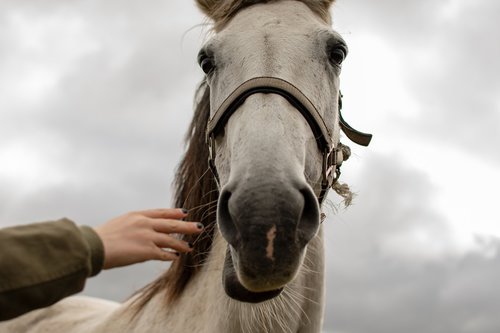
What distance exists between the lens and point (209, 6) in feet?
12.8

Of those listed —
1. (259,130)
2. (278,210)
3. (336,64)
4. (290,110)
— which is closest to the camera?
(278,210)

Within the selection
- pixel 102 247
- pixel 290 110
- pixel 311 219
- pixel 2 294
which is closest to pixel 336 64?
pixel 290 110

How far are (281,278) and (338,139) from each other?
55.1 inches

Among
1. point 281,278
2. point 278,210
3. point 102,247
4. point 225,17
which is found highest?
point 225,17

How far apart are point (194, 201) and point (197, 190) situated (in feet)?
0.23

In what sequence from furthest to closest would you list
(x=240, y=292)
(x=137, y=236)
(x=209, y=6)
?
(x=209, y=6)
(x=240, y=292)
(x=137, y=236)

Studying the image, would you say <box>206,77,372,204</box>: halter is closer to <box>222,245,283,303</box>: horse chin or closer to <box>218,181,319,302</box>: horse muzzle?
<box>218,181,319,302</box>: horse muzzle

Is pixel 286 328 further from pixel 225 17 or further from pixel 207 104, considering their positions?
pixel 225 17

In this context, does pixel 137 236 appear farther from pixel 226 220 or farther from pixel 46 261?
pixel 226 220

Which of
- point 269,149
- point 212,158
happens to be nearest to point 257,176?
point 269,149

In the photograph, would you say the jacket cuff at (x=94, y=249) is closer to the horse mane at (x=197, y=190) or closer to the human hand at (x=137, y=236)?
the human hand at (x=137, y=236)

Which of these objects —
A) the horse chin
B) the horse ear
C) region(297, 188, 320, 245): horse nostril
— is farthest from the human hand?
the horse ear

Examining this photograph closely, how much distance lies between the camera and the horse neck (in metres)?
2.89

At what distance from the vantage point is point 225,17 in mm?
3543
